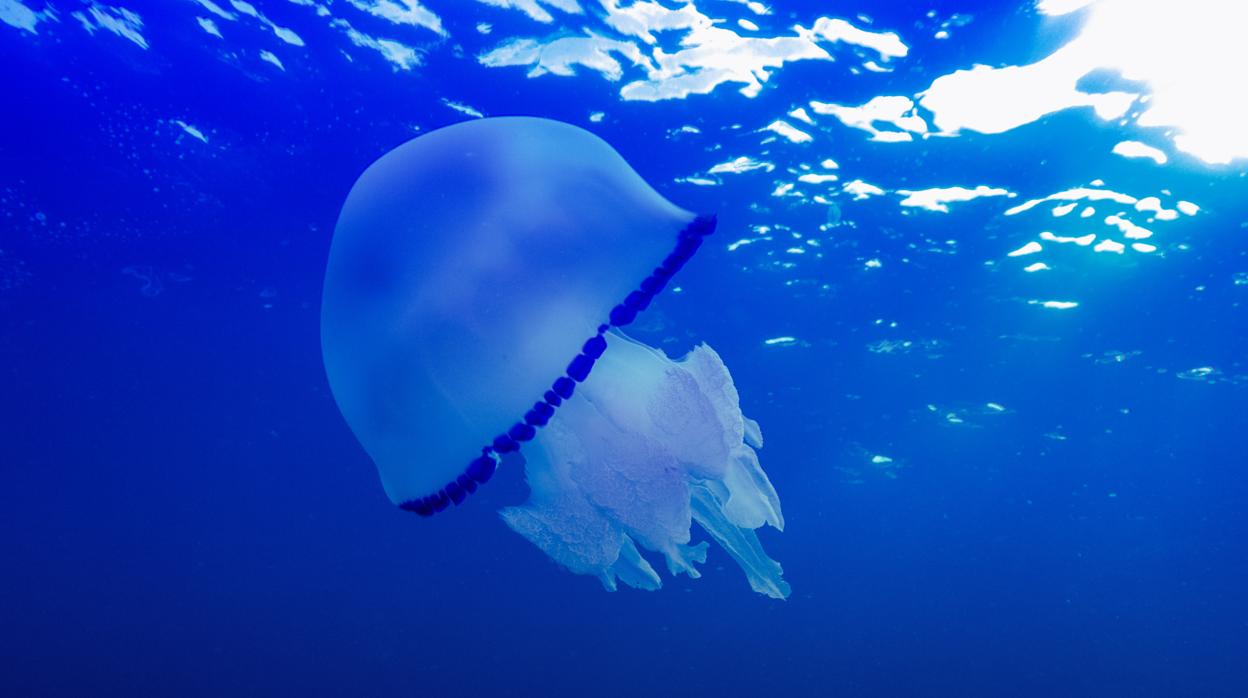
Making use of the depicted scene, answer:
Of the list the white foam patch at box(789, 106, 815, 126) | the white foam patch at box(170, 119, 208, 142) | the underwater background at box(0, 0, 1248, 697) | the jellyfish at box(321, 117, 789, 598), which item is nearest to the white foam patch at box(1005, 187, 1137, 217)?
the underwater background at box(0, 0, 1248, 697)

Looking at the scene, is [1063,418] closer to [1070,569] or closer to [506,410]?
[1070,569]

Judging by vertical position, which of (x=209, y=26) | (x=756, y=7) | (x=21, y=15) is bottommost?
(x=21, y=15)

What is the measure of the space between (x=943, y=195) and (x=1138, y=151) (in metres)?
1.60

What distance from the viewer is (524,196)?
7.06ft

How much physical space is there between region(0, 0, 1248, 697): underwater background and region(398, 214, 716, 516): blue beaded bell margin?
391 centimetres

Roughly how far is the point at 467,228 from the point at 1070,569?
2648 cm

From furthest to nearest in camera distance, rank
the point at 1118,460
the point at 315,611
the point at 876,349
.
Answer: the point at 315,611 → the point at 1118,460 → the point at 876,349

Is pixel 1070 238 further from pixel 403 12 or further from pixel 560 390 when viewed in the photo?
pixel 560 390

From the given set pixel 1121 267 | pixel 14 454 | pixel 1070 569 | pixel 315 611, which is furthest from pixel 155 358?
pixel 1070 569

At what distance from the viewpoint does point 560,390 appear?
6.15ft

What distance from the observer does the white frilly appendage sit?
234 cm

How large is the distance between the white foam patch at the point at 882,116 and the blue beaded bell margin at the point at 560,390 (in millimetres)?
4895

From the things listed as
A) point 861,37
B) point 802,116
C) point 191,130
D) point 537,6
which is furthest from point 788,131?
point 191,130

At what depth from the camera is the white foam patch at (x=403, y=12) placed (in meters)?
5.48
